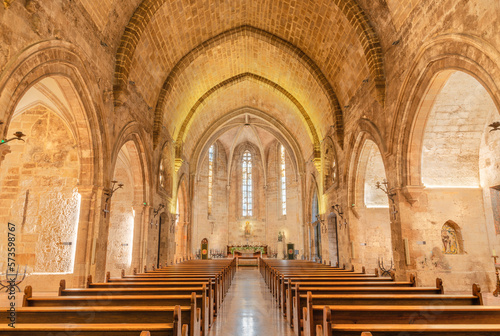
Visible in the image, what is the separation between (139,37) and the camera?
10.1 meters

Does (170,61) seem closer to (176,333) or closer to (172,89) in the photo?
(172,89)

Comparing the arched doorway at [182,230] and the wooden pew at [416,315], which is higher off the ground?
the arched doorway at [182,230]

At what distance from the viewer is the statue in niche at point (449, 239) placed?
9.50 meters

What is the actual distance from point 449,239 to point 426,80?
15.9ft

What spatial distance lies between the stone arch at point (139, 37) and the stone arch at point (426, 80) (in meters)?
1.38

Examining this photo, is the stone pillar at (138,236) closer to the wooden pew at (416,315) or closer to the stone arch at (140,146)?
the stone arch at (140,146)

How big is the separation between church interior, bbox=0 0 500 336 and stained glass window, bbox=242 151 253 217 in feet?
45.8

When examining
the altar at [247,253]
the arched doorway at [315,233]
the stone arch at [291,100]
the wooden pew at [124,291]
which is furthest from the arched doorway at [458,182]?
the altar at [247,253]

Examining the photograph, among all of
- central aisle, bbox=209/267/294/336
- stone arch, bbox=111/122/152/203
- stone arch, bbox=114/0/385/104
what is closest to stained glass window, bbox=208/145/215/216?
stone arch, bbox=111/122/152/203

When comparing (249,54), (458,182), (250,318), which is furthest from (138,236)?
(458,182)

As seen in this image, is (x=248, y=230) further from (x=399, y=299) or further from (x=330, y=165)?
(x=399, y=299)

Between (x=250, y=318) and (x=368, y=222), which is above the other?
(x=368, y=222)

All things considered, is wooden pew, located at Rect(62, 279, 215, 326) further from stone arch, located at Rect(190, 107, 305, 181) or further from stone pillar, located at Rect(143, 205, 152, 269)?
stone arch, located at Rect(190, 107, 305, 181)

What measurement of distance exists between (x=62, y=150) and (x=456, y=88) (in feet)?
37.9
